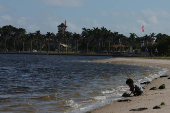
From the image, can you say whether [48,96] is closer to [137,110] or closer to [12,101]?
[12,101]

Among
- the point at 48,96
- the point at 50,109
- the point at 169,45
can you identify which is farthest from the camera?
the point at 169,45

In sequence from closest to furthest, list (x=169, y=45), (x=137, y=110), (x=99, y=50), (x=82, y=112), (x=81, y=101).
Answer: (x=137, y=110), (x=82, y=112), (x=81, y=101), (x=169, y=45), (x=99, y=50)

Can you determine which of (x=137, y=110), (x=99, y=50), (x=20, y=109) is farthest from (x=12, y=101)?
(x=99, y=50)

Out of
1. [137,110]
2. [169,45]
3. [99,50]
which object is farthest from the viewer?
[99,50]

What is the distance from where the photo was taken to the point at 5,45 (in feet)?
655

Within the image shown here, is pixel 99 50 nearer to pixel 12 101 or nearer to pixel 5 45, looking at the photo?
pixel 5 45

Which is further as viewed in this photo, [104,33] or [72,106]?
[104,33]

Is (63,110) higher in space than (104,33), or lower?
lower

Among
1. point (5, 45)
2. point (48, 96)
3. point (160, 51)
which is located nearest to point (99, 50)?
point (5, 45)

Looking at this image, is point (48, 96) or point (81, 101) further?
point (48, 96)

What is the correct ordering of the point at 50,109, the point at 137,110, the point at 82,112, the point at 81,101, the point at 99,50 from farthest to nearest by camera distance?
1. the point at 99,50
2. the point at 81,101
3. the point at 50,109
4. the point at 82,112
5. the point at 137,110

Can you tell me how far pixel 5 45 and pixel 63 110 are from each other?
19524 centimetres

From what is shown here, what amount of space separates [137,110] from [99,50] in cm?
18610

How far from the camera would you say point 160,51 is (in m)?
109
